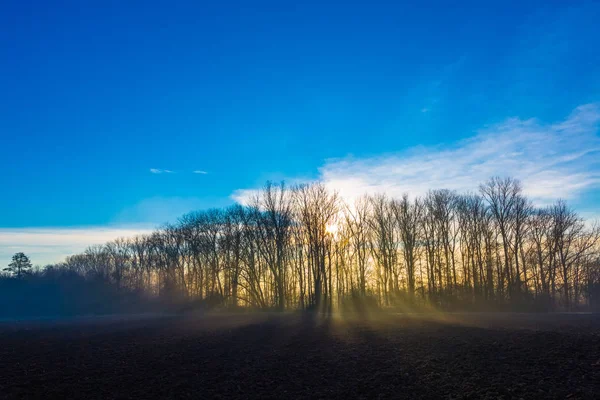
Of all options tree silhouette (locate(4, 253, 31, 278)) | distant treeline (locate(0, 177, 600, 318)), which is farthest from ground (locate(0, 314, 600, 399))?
tree silhouette (locate(4, 253, 31, 278))

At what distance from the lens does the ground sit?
40.9 feet

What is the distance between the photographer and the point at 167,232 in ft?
291

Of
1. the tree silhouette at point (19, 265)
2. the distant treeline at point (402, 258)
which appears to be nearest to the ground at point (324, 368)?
the distant treeline at point (402, 258)

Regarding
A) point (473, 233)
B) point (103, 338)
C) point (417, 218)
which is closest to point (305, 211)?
point (417, 218)

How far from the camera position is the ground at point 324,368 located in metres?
12.5

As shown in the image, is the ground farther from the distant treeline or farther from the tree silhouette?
the tree silhouette

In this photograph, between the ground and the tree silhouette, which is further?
the tree silhouette

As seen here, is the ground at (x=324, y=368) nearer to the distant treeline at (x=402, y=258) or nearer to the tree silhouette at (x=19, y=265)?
the distant treeline at (x=402, y=258)

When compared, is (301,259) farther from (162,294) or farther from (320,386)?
(320,386)

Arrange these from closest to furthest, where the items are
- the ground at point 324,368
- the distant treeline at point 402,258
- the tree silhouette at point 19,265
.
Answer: the ground at point 324,368, the distant treeline at point 402,258, the tree silhouette at point 19,265

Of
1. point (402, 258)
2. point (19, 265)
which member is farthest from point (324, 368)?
point (19, 265)

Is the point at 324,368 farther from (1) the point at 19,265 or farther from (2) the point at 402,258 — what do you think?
(1) the point at 19,265

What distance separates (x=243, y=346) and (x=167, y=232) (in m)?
71.1

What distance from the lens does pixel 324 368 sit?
1611 centimetres
